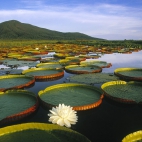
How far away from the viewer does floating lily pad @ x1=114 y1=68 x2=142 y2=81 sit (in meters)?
6.93

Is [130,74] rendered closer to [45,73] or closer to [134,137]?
[45,73]

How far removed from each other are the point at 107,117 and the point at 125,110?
627 millimetres

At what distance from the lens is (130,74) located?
25.2 ft

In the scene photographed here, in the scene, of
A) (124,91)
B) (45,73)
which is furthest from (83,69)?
(124,91)

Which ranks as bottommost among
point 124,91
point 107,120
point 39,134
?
point 107,120

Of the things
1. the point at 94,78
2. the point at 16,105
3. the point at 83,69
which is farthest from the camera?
the point at 83,69

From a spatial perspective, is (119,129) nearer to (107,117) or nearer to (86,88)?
(107,117)

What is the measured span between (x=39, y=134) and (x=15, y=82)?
3848mm

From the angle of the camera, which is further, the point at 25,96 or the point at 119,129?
the point at 25,96

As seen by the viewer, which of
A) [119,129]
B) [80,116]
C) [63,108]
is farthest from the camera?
[80,116]

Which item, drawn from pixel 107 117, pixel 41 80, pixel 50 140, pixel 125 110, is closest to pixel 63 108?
pixel 50 140

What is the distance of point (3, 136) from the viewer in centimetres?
308

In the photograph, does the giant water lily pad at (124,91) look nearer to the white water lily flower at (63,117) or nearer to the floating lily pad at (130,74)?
the floating lily pad at (130,74)

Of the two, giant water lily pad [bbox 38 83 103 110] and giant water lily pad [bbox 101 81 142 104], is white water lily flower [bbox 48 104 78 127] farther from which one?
giant water lily pad [bbox 101 81 142 104]
